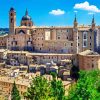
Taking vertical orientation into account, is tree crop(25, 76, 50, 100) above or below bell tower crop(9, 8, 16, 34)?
below

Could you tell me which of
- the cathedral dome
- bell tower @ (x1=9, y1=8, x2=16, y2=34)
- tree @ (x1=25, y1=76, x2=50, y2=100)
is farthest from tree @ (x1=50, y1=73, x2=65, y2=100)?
the cathedral dome

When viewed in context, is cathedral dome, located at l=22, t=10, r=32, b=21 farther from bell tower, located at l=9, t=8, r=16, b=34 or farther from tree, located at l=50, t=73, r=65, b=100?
tree, located at l=50, t=73, r=65, b=100

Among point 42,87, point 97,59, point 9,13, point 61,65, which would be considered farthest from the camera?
point 9,13

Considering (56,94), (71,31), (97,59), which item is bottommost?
(56,94)

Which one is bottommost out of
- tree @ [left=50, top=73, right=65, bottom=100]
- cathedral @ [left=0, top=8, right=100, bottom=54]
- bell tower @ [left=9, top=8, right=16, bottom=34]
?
tree @ [left=50, top=73, right=65, bottom=100]

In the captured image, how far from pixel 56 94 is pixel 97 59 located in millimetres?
18665

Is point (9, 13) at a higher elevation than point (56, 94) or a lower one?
higher

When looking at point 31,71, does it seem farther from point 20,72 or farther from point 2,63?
point 2,63

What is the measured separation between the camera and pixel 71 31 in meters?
65.6

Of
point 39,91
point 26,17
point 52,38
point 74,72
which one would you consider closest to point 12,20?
point 26,17

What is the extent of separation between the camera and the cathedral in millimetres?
63125

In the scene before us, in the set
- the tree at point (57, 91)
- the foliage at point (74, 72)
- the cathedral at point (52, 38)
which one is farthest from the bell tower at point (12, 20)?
the tree at point (57, 91)

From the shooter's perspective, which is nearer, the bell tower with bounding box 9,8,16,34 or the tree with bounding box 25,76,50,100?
the tree with bounding box 25,76,50,100

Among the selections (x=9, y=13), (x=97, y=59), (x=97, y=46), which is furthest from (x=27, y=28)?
(x=97, y=59)
